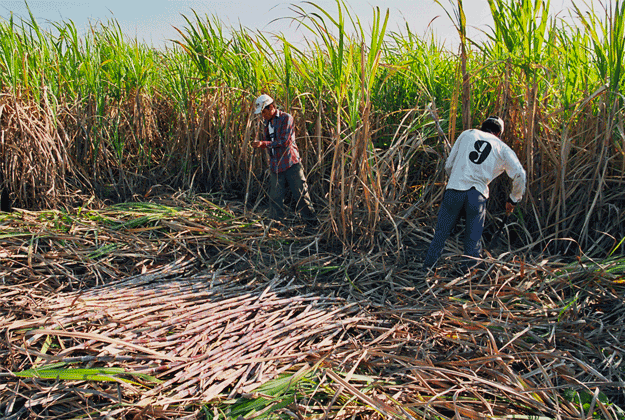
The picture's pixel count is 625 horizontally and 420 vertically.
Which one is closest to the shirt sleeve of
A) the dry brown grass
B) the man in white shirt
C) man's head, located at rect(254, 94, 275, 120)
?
the man in white shirt

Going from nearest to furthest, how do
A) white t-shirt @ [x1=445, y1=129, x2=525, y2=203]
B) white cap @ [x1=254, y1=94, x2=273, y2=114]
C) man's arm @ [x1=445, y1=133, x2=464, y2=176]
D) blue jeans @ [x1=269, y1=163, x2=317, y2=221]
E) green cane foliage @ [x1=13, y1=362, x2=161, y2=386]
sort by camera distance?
green cane foliage @ [x1=13, y1=362, x2=161, y2=386] < white t-shirt @ [x1=445, y1=129, x2=525, y2=203] < man's arm @ [x1=445, y1=133, x2=464, y2=176] < white cap @ [x1=254, y1=94, x2=273, y2=114] < blue jeans @ [x1=269, y1=163, x2=317, y2=221]

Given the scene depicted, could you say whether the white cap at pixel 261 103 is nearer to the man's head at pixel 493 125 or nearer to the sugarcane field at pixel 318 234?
the sugarcane field at pixel 318 234

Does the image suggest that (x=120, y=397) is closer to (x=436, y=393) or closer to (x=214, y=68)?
(x=436, y=393)

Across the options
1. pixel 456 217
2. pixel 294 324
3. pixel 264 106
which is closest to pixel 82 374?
pixel 294 324

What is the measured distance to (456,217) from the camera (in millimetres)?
2742

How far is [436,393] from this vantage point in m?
1.63

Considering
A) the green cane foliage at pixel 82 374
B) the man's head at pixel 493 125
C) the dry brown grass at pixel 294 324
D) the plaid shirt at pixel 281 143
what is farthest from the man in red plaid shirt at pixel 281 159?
the green cane foliage at pixel 82 374

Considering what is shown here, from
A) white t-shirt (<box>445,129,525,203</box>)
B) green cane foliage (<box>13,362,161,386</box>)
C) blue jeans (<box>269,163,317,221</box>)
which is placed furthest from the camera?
blue jeans (<box>269,163,317,221</box>)

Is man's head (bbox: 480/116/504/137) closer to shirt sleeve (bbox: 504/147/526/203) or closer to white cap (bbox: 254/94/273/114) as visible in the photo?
shirt sleeve (bbox: 504/147/526/203)

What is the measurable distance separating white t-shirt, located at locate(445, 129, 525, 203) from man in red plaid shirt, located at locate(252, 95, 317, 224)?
4.16 feet

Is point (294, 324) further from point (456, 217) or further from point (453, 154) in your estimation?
point (453, 154)

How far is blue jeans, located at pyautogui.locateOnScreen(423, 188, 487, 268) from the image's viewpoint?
8.68 feet

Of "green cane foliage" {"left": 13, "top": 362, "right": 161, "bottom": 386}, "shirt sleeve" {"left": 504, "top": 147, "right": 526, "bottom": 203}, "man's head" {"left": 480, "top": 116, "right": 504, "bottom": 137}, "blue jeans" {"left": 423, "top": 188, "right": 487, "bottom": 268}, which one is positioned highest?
"man's head" {"left": 480, "top": 116, "right": 504, "bottom": 137}

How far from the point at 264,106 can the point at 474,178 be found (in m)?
1.66
